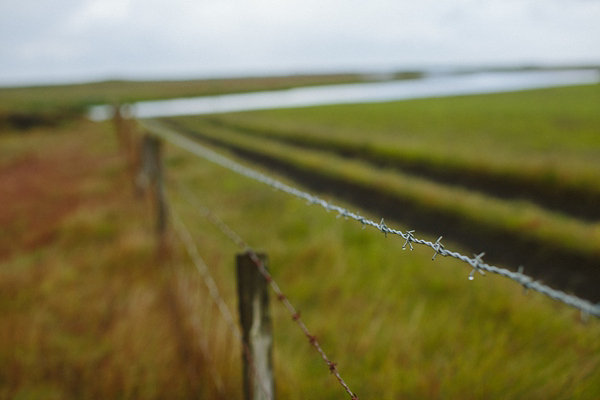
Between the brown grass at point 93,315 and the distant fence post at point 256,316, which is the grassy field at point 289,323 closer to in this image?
the brown grass at point 93,315

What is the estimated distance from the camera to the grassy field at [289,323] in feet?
8.29

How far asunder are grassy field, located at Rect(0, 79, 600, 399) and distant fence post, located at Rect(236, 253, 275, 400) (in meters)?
0.74

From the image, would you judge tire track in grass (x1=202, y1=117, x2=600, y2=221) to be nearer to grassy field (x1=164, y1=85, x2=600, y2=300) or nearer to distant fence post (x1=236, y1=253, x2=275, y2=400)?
grassy field (x1=164, y1=85, x2=600, y2=300)

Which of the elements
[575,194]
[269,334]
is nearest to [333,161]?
[575,194]

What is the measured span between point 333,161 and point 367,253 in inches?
307

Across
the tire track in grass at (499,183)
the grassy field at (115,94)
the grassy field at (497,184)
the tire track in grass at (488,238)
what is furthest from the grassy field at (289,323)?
the grassy field at (115,94)

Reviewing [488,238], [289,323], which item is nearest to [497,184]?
[488,238]

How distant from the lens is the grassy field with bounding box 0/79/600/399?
253 centimetres

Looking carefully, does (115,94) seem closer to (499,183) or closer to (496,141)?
(496,141)

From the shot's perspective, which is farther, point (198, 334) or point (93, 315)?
point (93, 315)

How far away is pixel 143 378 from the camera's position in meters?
2.51

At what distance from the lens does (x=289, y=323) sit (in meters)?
3.48

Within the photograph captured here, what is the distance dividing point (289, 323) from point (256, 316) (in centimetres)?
183

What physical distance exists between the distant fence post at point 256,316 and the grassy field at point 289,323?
0.74 metres
